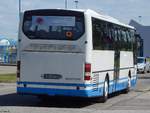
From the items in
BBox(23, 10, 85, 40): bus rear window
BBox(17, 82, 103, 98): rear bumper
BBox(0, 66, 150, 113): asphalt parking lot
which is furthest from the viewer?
BBox(23, 10, 85, 40): bus rear window

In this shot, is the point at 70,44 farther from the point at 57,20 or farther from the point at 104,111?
the point at 104,111

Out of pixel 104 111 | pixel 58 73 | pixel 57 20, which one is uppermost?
pixel 57 20

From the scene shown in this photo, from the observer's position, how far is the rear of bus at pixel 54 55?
17828 millimetres

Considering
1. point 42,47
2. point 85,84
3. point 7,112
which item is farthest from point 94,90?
point 7,112

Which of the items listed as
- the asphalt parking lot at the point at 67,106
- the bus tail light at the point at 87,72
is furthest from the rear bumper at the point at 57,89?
the asphalt parking lot at the point at 67,106

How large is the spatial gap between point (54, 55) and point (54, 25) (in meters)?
0.98

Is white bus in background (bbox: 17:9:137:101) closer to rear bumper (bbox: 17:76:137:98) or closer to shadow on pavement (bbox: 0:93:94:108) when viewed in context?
rear bumper (bbox: 17:76:137:98)

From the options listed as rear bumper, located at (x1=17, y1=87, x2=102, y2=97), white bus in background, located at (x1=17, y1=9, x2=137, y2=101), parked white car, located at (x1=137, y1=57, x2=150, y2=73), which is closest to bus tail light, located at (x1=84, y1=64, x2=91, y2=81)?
white bus in background, located at (x1=17, y1=9, x2=137, y2=101)

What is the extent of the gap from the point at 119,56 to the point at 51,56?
5638mm

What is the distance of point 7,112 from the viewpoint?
15602 mm

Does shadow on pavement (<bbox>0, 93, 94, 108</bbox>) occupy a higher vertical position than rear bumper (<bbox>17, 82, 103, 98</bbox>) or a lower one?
lower

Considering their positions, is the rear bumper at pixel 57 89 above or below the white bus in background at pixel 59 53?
below

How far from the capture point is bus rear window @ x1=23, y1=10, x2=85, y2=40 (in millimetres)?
18000

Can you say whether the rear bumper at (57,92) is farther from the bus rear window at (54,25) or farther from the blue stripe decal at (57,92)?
the bus rear window at (54,25)
